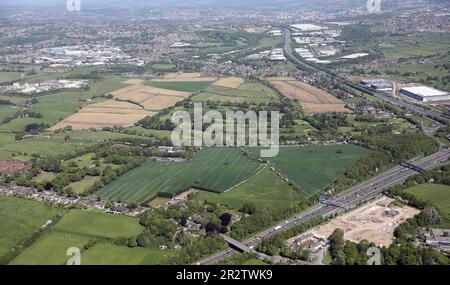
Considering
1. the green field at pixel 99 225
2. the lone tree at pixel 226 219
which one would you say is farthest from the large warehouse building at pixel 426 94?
the green field at pixel 99 225

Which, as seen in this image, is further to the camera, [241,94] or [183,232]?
[241,94]

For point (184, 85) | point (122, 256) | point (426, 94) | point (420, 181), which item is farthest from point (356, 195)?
point (184, 85)

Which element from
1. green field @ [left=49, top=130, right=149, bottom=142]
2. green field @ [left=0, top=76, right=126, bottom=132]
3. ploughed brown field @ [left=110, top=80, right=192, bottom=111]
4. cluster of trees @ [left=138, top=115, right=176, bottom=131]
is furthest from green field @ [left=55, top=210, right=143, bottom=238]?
Answer: ploughed brown field @ [left=110, top=80, right=192, bottom=111]

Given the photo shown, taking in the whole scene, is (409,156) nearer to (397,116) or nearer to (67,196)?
(397,116)

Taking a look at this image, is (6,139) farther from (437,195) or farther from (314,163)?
(437,195)

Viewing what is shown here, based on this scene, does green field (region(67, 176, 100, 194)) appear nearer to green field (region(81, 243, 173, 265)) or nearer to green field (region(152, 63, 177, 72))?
green field (region(81, 243, 173, 265))
